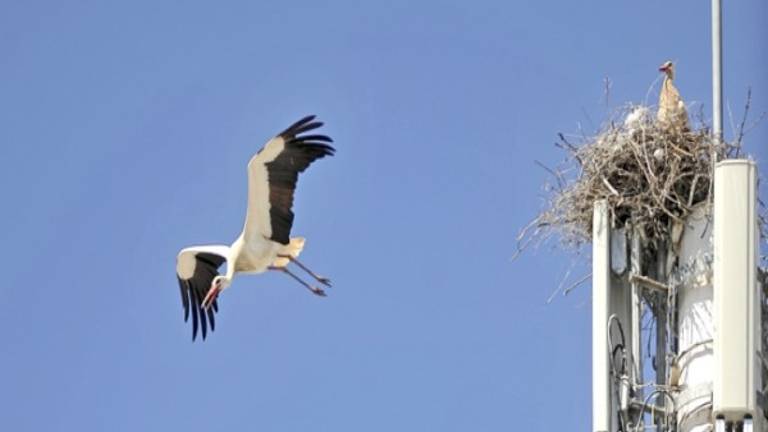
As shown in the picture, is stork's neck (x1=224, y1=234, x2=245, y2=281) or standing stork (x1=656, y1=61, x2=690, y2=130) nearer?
standing stork (x1=656, y1=61, x2=690, y2=130)

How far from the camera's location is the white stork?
2455cm

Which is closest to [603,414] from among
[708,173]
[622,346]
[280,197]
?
[622,346]

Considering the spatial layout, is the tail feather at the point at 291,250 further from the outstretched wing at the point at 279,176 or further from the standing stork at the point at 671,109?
the standing stork at the point at 671,109

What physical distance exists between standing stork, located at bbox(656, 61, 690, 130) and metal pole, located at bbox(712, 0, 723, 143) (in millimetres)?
742

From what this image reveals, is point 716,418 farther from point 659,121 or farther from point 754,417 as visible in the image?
point 659,121

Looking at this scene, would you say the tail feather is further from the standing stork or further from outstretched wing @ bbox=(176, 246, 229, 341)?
the standing stork

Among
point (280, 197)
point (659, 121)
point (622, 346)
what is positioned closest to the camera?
point (622, 346)

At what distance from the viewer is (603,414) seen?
1748cm

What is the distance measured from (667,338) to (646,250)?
642 millimetres

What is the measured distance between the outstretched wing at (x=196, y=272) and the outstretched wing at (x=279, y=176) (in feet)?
4.26

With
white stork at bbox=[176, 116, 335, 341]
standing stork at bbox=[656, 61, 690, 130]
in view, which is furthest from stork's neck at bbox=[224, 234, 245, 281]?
standing stork at bbox=[656, 61, 690, 130]

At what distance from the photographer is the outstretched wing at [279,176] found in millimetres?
24500

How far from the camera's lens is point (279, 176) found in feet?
81.8

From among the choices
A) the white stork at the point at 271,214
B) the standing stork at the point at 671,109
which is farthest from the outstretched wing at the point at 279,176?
the standing stork at the point at 671,109
